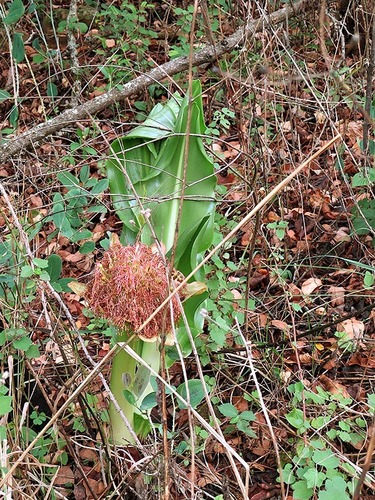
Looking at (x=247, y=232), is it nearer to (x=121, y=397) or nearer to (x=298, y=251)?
(x=298, y=251)

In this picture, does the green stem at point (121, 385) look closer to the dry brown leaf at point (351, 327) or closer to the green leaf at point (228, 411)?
the green leaf at point (228, 411)

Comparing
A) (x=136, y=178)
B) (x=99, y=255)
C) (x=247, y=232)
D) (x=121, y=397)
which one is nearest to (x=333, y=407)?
(x=121, y=397)

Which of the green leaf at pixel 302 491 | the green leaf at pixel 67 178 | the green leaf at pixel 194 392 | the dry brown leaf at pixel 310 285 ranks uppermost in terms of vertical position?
the green leaf at pixel 67 178

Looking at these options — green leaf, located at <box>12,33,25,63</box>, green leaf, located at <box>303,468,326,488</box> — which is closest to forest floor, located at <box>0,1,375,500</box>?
green leaf, located at <box>303,468,326,488</box>

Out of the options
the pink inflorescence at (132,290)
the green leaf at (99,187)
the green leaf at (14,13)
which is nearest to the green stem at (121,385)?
the pink inflorescence at (132,290)

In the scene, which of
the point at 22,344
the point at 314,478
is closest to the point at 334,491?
the point at 314,478

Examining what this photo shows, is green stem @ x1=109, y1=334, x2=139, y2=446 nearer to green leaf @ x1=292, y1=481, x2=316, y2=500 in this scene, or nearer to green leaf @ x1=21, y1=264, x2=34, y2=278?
green leaf @ x1=21, y1=264, x2=34, y2=278

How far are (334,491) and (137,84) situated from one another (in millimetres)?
1602

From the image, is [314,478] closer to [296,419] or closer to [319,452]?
[319,452]

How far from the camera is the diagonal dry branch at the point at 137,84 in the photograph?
6.44 feet

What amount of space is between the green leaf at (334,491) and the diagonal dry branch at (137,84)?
1171mm

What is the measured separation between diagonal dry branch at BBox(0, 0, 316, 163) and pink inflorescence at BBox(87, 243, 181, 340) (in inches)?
23.5

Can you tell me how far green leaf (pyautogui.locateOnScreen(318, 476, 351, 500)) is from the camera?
3.61 ft

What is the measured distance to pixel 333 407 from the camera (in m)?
1.46
